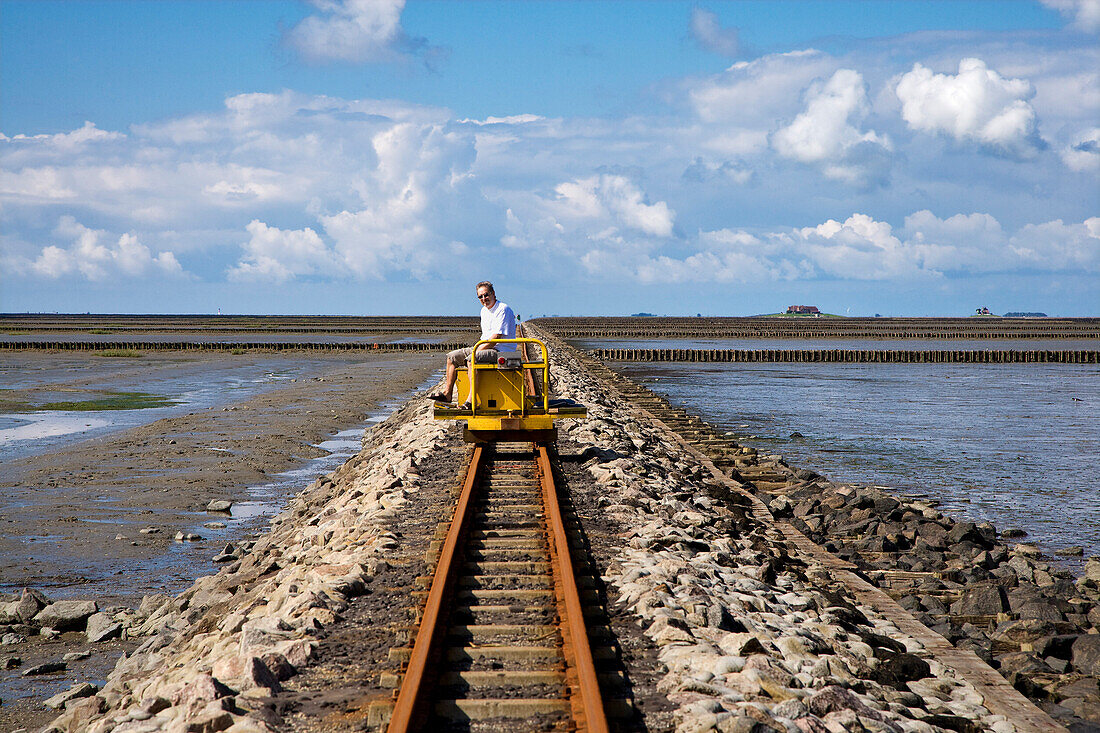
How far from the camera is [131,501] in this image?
1575 cm

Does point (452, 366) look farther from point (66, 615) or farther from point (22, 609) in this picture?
point (22, 609)

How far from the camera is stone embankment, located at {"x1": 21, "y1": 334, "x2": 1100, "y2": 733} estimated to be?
218 inches

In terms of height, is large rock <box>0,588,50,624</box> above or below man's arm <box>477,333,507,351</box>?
below

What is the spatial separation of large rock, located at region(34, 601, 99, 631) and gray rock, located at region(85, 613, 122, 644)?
4.4 inches

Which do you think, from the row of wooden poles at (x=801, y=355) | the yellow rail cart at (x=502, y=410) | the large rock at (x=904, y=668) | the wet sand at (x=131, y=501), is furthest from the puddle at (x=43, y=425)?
the row of wooden poles at (x=801, y=355)

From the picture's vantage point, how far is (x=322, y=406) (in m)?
31.8

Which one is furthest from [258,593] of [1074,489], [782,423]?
[782,423]

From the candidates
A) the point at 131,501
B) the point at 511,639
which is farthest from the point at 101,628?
the point at 131,501

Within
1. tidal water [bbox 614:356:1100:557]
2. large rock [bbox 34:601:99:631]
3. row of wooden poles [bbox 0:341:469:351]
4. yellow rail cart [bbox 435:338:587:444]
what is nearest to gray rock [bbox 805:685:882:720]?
large rock [bbox 34:601:99:631]

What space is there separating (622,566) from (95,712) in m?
4.07

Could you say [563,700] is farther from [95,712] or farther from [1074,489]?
[1074,489]

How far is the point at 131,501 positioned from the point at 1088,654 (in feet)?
44.6

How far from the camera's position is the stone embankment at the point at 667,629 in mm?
5527

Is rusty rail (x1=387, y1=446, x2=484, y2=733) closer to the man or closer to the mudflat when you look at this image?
the man
